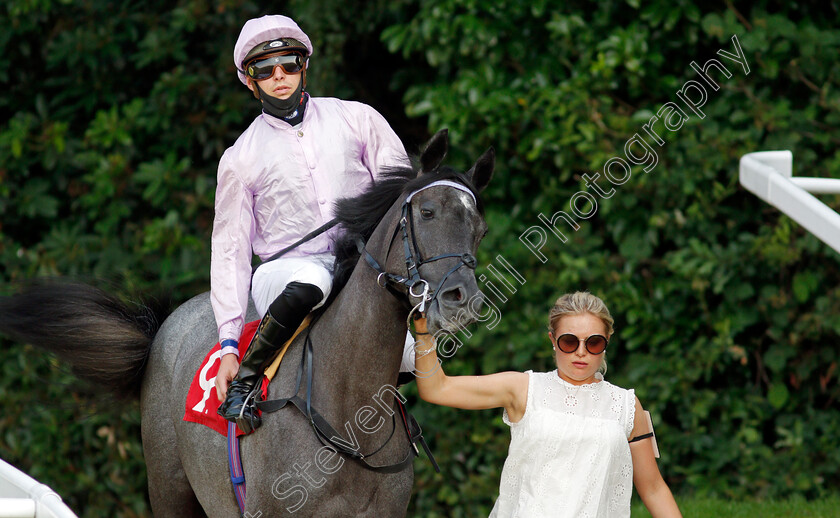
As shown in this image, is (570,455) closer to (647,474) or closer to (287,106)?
(647,474)

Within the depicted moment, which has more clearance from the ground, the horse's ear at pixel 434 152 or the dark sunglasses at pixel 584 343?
the horse's ear at pixel 434 152

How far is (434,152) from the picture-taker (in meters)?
3.05

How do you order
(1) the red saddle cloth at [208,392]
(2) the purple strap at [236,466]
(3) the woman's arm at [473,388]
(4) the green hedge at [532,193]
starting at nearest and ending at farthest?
(3) the woman's arm at [473,388] → (2) the purple strap at [236,466] → (1) the red saddle cloth at [208,392] → (4) the green hedge at [532,193]

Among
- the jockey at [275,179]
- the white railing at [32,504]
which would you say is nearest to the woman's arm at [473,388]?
the jockey at [275,179]

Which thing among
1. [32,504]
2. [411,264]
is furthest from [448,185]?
[32,504]

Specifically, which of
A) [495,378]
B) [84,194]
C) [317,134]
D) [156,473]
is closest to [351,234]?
[317,134]

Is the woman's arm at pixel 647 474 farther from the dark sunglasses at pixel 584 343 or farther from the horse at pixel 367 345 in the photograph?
the horse at pixel 367 345

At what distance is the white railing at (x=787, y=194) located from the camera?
1510mm

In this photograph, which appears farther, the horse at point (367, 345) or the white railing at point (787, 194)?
the horse at point (367, 345)

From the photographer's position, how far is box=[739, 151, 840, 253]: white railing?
4.95 feet

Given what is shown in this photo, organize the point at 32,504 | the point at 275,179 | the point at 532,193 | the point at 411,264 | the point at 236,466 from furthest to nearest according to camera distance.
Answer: the point at 532,193 < the point at 275,179 < the point at 236,466 < the point at 411,264 < the point at 32,504

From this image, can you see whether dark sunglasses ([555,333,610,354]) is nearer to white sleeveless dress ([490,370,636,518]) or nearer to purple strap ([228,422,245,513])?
white sleeveless dress ([490,370,636,518])

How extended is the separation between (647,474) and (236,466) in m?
1.38

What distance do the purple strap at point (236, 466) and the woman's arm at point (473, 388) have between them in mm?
Result: 726
